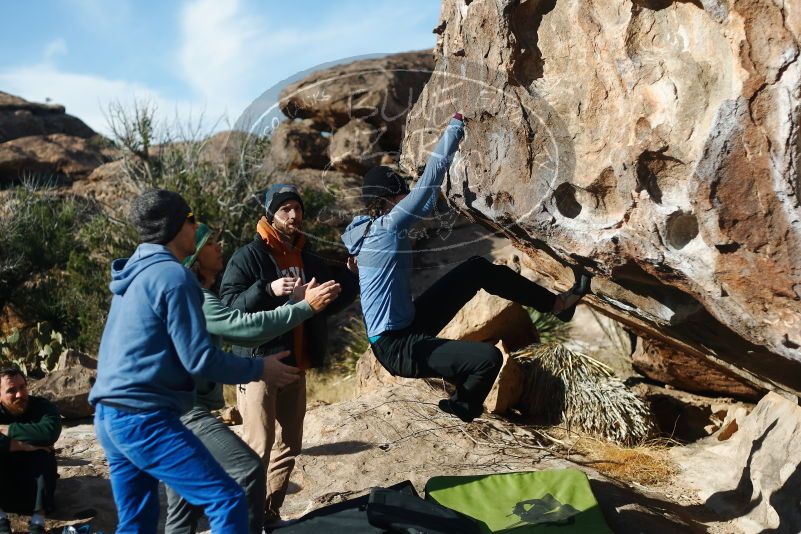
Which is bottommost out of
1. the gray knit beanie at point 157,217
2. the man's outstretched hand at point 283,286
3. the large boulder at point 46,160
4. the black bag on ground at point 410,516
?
the black bag on ground at point 410,516

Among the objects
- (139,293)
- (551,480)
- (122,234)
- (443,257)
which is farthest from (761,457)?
(122,234)

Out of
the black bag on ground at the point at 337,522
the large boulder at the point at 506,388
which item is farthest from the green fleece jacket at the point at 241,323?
the large boulder at the point at 506,388

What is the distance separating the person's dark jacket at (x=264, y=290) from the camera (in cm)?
464

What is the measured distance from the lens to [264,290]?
4.63 meters

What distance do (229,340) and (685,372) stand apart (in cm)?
504

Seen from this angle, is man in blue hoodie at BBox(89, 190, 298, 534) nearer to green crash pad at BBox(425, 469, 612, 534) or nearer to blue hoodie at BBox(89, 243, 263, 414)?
blue hoodie at BBox(89, 243, 263, 414)

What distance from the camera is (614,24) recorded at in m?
4.30

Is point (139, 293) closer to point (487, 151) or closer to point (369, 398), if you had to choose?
point (487, 151)

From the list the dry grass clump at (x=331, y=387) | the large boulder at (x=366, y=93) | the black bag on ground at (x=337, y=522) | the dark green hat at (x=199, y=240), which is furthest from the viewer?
the large boulder at (x=366, y=93)

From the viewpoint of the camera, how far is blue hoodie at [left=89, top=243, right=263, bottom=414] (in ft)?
10.9

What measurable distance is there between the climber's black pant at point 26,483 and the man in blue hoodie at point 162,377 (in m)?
2.45

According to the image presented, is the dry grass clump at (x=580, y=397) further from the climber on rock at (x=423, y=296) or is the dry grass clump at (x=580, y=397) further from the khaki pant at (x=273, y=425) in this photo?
the khaki pant at (x=273, y=425)

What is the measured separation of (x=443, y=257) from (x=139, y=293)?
11.2 m

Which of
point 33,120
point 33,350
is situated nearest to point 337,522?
point 33,350
